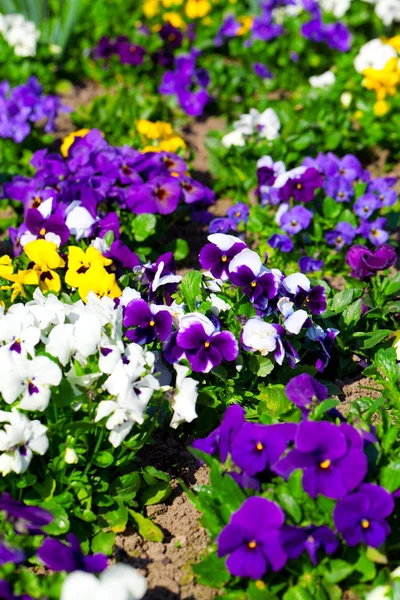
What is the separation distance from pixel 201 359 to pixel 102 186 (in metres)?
1.34

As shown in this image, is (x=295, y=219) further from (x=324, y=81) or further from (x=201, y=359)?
(x=324, y=81)

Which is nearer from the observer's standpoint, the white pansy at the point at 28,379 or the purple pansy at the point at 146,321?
the white pansy at the point at 28,379

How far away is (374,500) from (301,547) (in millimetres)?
241

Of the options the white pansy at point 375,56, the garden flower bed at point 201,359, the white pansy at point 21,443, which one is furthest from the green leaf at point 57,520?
the white pansy at point 375,56

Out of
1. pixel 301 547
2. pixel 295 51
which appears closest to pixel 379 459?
pixel 301 547

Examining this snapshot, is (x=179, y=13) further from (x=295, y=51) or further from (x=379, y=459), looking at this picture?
(x=379, y=459)

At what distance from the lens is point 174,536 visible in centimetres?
260

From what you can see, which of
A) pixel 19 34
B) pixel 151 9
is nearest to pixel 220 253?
pixel 19 34

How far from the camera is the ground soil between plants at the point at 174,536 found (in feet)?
7.83

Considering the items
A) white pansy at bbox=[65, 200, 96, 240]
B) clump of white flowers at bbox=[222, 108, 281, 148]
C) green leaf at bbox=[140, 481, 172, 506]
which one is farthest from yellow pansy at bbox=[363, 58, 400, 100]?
green leaf at bbox=[140, 481, 172, 506]

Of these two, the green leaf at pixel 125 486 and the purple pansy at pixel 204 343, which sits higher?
the purple pansy at pixel 204 343

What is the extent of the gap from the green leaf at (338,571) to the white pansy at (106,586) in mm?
594

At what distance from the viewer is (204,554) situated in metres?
2.37

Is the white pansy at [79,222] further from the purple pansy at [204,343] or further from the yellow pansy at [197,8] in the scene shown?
the yellow pansy at [197,8]
